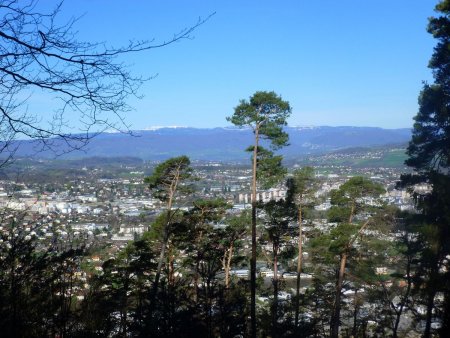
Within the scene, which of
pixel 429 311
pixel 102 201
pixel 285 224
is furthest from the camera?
pixel 102 201

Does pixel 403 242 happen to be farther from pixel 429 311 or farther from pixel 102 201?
pixel 102 201

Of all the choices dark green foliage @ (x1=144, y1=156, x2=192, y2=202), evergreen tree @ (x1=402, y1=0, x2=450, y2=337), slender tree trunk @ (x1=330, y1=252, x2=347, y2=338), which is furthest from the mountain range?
evergreen tree @ (x1=402, y1=0, x2=450, y2=337)

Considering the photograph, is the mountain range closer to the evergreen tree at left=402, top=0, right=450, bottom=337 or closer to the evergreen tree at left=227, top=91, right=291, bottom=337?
the evergreen tree at left=227, top=91, right=291, bottom=337

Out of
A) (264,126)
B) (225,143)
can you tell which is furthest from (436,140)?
(225,143)

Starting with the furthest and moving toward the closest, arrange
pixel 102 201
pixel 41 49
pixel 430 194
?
1. pixel 102 201
2. pixel 430 194
3. pixel 41 49

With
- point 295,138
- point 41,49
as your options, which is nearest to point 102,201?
point 41,49

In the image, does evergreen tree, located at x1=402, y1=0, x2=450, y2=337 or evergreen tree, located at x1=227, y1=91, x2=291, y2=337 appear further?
evergreen tree, located at x1=227, y1=91, x2=291, y2=337

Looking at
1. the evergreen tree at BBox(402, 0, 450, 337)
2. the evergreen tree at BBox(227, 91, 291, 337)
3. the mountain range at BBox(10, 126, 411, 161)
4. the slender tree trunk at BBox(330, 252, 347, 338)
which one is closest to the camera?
the evergreen tree at BBox(402, 0, 450, 337)

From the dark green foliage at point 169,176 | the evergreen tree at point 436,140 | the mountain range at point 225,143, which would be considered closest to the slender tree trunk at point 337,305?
the evergreen tree at point 436,140

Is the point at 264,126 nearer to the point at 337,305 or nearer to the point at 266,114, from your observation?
the point at 266,114
